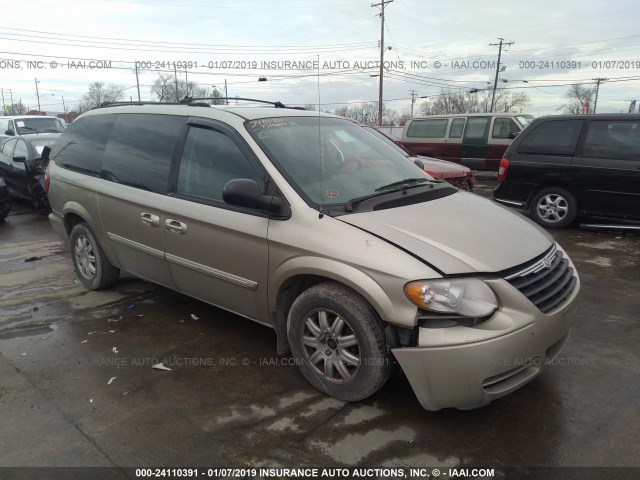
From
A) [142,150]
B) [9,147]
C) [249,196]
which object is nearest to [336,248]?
[249,196]

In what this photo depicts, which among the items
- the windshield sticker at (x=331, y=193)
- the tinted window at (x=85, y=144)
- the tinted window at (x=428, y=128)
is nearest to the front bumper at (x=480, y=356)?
the windshield sticker at (x=331, y=193)

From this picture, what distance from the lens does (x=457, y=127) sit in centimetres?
1425

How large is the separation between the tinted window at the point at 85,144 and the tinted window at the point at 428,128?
11568 mm

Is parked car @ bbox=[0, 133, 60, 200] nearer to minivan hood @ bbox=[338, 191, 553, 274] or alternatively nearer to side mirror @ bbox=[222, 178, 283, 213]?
side mirror @ bbox=[222, 178, 283, 213]

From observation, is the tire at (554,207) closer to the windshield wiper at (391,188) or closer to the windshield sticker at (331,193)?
the windshield wiper at (391,188)

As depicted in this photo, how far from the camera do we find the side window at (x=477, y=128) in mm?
13797

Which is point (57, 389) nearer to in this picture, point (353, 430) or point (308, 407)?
point (308, 407)

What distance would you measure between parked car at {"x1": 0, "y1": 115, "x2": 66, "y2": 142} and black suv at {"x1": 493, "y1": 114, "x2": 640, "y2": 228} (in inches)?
492

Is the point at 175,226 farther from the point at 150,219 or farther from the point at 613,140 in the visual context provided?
the point at 613,140

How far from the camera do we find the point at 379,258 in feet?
8.54

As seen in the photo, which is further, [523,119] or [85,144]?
[523,119]

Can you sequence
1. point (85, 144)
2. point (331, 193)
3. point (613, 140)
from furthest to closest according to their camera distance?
point (613, 140)
point (85, 144)
point (331, 193)

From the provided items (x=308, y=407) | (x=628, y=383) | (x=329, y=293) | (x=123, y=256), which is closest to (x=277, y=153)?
(x=329, y=293)

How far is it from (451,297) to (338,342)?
76 centimetres
